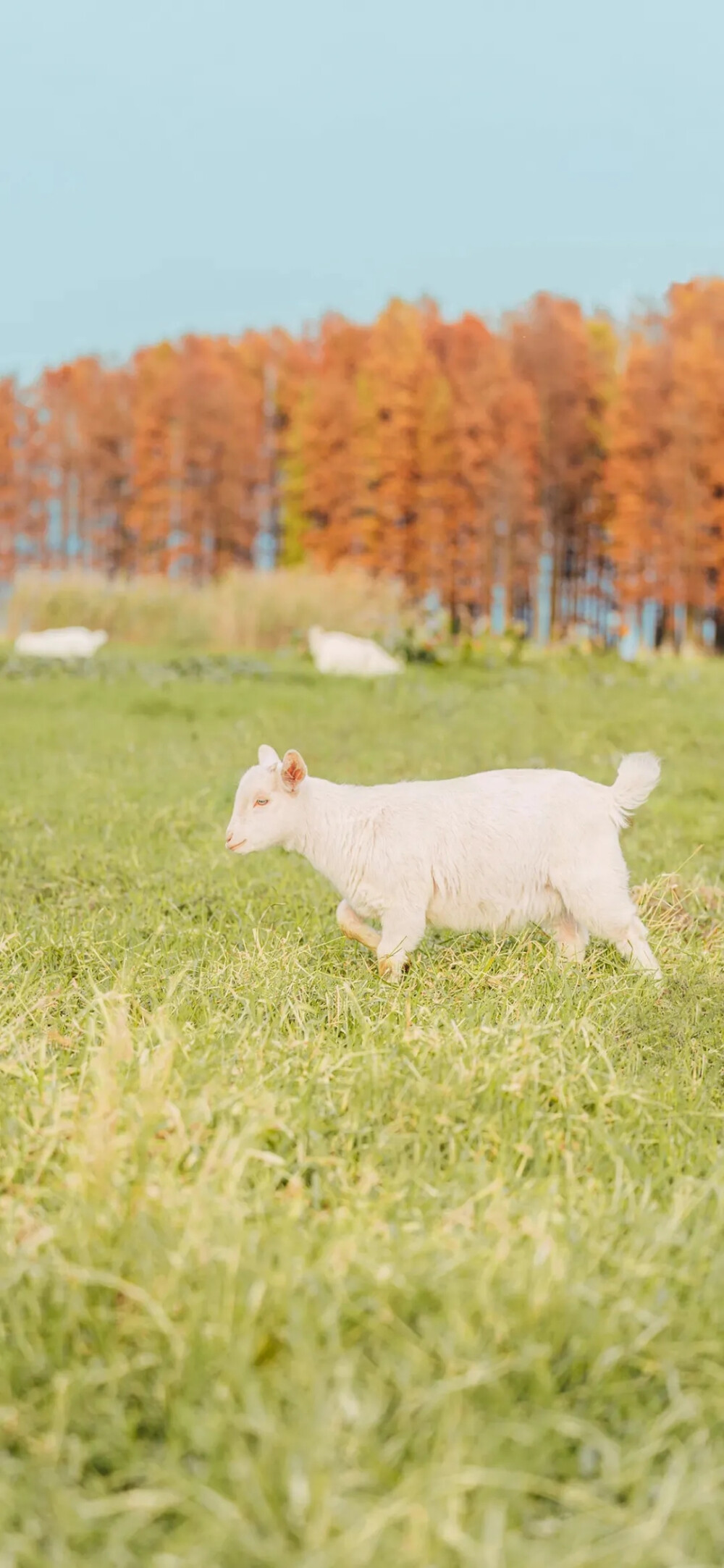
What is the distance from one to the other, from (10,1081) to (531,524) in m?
34.6

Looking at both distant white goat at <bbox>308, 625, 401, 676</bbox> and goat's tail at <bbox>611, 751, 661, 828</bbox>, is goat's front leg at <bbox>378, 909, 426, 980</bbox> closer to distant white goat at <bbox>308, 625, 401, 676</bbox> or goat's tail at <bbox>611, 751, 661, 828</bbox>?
goat's tail at <bbox>611, 751, 661, 828</bbox>

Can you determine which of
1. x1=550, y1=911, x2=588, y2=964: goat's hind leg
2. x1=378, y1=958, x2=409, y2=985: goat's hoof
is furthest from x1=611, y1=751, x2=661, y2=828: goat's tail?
x1=378, y1=958, x2=409, y2=985: goat's hoof

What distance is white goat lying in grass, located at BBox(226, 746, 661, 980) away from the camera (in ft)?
13.4

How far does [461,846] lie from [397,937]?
0.35 metres

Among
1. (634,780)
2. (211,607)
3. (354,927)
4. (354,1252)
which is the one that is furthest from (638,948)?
(211,607)

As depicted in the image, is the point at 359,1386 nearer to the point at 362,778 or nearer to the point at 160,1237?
the point at 160,1237

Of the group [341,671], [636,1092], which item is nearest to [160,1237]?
[636,1092]

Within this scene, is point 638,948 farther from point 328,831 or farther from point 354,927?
point 328,831

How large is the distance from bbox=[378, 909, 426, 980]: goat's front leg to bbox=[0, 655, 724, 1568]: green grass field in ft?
0.25

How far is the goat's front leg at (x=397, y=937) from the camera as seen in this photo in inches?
161

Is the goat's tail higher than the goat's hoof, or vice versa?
the goat's tail

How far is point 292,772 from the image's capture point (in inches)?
161

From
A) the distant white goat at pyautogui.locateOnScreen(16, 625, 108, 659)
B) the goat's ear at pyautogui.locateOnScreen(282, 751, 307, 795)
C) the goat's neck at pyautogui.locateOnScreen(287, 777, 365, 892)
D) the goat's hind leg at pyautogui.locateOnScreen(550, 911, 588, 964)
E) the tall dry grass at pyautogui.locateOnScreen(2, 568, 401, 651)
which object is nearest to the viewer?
the goat's ear at pyautogui.locateOnScreen(282, 751, 307, 795)

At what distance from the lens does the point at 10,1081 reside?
131 inches
